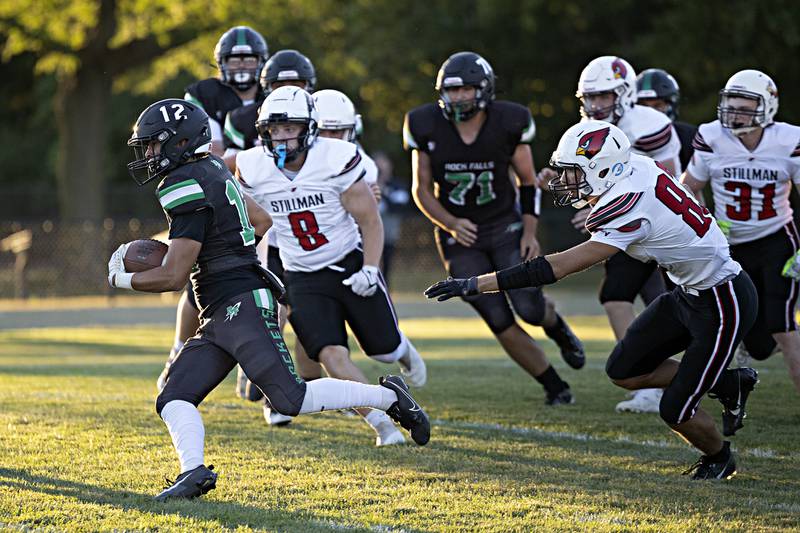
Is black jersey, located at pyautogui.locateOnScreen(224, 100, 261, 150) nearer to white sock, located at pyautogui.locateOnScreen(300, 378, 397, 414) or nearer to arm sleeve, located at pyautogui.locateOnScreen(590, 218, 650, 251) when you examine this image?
white sock, located at pyautogui.locateOnScreen(300, 378, 397, 414)

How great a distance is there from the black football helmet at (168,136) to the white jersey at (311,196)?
1015 mm

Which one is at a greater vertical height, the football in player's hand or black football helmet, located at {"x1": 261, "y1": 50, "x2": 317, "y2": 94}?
black football helmet, located at {"x1": 261, "y1": 50, "x2": 317, "y2": 94}

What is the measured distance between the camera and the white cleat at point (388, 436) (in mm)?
5793

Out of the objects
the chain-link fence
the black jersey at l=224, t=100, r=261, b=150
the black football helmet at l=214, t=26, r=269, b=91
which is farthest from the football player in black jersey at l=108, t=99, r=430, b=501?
the chain-link fence

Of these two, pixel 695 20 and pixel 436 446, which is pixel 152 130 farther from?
pixel 695 20

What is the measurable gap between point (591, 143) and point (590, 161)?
8 centimetres

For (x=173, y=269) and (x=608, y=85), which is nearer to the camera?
(x=173, y=269)

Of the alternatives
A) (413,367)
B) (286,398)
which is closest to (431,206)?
(413,367)

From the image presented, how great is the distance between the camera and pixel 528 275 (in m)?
4.87

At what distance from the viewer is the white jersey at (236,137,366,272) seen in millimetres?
5887

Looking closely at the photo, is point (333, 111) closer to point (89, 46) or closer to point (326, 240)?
point (326, 240)

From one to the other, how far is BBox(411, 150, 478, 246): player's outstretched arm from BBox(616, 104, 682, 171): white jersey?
1.06m

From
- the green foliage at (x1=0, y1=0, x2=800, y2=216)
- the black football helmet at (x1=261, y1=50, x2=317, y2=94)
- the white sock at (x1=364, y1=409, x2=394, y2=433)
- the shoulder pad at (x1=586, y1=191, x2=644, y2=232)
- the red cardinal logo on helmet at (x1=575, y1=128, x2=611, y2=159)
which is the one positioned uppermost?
the green foliage at (x1=0, y1=0, x2=800, y2=216)

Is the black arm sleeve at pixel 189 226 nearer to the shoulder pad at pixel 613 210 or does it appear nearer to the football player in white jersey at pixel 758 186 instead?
the shoulder pad at pixel 613 210
